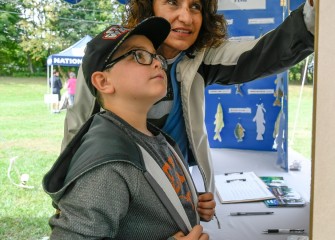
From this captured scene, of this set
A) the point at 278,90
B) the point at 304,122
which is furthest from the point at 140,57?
the point at 304,122

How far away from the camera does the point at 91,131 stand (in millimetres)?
697

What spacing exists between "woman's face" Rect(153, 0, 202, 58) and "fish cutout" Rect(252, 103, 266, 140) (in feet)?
3.73

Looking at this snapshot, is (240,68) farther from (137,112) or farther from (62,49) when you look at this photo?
(62,49)

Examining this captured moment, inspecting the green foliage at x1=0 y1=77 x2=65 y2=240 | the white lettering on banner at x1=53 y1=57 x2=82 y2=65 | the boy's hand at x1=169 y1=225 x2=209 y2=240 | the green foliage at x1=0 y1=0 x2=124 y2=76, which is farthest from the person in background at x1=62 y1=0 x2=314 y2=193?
the white lettering on banner at x1=53 y1=57 x2=82 y2=65

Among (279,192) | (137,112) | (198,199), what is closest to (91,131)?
(137,112)

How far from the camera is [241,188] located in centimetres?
149

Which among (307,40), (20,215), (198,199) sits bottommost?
(20,215)

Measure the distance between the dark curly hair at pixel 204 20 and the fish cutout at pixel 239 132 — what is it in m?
1.06

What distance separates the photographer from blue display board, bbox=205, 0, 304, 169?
2076 mm

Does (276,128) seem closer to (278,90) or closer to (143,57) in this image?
(278,90)

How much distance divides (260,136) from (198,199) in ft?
4.32

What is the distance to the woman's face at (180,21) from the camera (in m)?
1.02

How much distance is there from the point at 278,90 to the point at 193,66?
3.55 feet

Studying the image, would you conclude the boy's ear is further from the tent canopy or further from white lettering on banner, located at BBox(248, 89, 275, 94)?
the tent canopy
